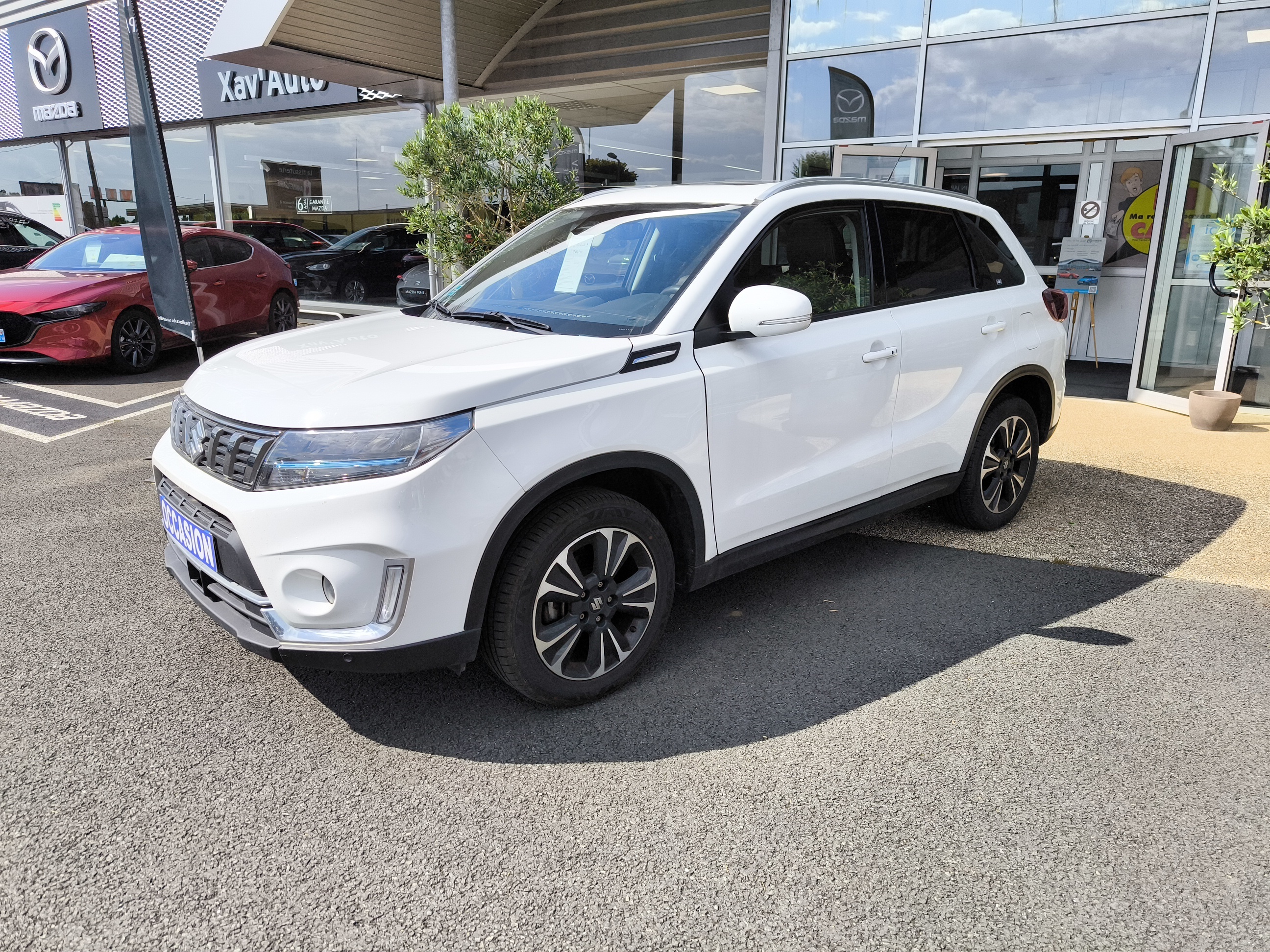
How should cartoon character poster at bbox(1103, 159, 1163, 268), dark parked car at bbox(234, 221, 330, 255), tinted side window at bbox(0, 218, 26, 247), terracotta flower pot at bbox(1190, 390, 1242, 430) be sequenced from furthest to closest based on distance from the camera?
dark parked car at bbox(234, 221, 330, 255) → tinted side window at bbox(0, 218, 26, 247) → cartoon character poster at bbox(1103, 159, 1163, 268) → terracotta flower pot at bbox(1190, 390, 1242, 430)

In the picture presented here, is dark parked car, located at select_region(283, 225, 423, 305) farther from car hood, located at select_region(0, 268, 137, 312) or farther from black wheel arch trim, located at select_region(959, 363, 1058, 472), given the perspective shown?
black wheel arch trim, located at select_region(959, 363, 1058, 472)

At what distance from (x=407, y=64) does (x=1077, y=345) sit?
30.8 ft

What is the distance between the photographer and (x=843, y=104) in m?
9.88

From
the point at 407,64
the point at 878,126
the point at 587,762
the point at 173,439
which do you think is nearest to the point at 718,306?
the point at 587,762

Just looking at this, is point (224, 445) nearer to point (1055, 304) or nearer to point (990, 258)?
point (990, 258)

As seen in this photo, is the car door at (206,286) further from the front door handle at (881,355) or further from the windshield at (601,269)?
the front door handle at (881,355)

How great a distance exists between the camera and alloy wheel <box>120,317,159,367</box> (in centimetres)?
941

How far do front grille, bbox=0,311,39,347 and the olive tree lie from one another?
4212 millimetres

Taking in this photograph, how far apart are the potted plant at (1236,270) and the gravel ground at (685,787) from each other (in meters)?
4.14

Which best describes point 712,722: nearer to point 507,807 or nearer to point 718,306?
point 507,807

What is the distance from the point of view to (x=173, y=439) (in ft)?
10.7

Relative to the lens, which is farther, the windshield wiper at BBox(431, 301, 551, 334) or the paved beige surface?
the paved beige surface

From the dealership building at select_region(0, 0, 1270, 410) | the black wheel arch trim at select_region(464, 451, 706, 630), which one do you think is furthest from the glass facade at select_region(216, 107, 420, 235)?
the black wheel arch trim at select_region(464, 451, 706, 630)

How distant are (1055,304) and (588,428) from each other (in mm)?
3227
